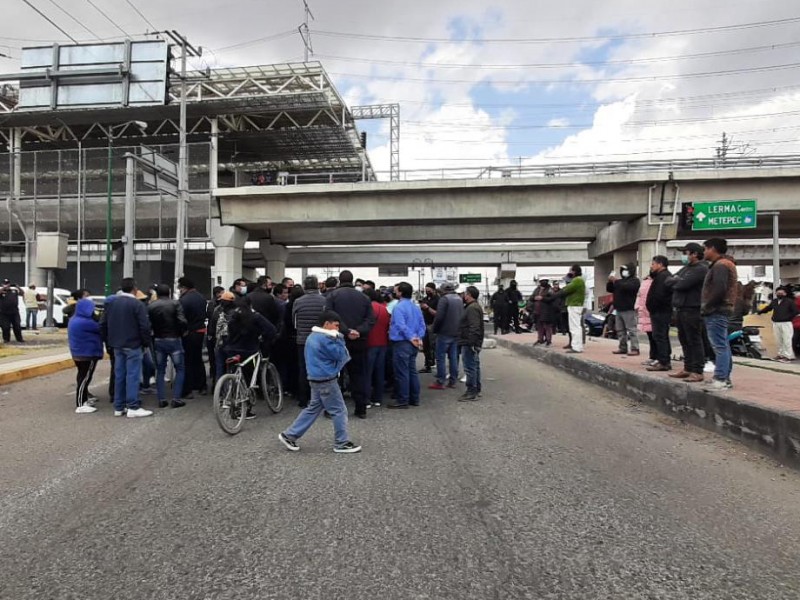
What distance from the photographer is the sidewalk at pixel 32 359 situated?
10938mm

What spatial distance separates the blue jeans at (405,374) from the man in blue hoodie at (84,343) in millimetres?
4125

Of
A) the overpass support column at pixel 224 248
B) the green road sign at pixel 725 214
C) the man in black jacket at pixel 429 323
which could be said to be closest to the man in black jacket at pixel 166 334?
the man in black jacket at pixel 429 323

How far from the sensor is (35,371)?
1147 cm

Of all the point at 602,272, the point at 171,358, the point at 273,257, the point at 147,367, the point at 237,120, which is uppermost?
the point at 237,120

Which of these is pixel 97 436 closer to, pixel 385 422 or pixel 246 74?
pixel 385 422

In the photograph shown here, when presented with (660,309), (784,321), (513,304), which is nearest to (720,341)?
(660,309)

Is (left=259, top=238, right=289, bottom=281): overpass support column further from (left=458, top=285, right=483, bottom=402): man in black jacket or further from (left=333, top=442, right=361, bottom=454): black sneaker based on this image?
(left=333, top=442, right=361, bottom=454): black sneaker

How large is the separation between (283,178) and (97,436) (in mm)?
24973

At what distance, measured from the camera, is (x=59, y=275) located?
122ft

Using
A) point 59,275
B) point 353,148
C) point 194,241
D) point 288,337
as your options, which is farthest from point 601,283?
point 59,275

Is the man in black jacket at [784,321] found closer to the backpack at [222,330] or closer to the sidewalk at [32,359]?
the backpack at [222,330]

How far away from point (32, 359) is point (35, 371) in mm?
1758

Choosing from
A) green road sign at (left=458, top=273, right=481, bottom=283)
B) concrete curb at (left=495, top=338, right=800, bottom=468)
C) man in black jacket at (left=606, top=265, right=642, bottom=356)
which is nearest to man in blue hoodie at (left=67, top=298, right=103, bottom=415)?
concrete curb at (left=495, top=338, right=800, bottom=468)

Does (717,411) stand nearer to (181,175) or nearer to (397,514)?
(397,514)
